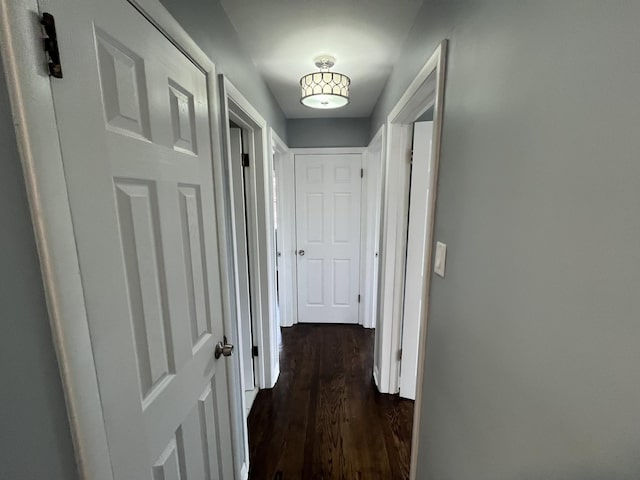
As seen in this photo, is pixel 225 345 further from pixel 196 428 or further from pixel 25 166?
pixel 25 166

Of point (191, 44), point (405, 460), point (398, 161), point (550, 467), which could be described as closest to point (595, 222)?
point (550, 467)

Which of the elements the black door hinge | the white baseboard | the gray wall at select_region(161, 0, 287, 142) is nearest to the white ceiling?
the gray wall at select_region(161, 0, 287, 142)

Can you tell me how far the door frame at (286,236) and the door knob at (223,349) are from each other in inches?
70.6

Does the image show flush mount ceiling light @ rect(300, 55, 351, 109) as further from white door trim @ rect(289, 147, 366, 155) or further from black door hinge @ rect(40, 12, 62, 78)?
black door hinge @ rect(40, 12, 62, 78)

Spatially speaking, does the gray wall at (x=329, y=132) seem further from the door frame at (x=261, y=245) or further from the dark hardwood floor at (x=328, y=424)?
the dark hardwood floor at (x=328, y=424)

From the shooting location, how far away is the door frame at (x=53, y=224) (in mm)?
390

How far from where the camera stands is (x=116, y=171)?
0.57 metres

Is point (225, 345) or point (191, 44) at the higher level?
point (191, 44)

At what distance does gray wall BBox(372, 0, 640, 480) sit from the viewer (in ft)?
1.23

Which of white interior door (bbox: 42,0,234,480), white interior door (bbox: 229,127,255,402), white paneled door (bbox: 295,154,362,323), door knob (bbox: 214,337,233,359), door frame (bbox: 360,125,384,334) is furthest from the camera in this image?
white paneled door (bbox: 295,154,362,323)

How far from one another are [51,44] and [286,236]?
8.28 feet

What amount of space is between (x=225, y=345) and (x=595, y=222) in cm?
120

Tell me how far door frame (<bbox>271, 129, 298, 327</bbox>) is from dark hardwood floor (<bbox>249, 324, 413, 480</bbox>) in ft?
2.17

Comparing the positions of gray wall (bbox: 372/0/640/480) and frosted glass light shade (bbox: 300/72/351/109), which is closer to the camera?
gray wall (bbox: 372/0/640/480)
